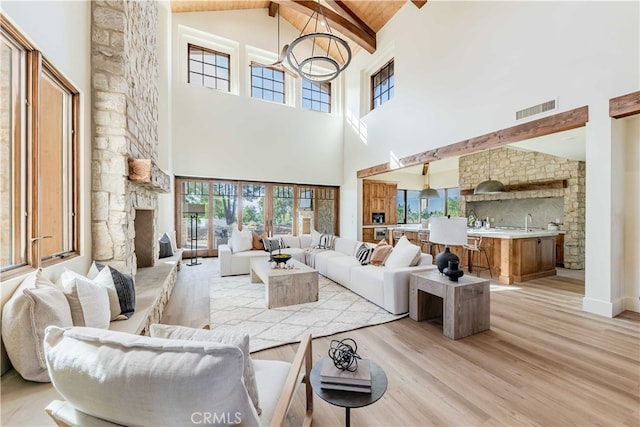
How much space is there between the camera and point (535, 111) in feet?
12.2

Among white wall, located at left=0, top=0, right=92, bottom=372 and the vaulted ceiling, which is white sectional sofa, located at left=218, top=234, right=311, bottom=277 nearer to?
white wall, located at left=0, top=0, right=92, bottom=372

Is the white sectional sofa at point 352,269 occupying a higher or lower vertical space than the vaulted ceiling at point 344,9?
lower

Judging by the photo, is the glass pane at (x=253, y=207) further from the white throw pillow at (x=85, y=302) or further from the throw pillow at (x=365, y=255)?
the white throw pillow at (x=85, y=302)

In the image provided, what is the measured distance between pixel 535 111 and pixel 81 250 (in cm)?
553

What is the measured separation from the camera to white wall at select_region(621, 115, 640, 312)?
10.5 feet

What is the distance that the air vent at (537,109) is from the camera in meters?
3.55

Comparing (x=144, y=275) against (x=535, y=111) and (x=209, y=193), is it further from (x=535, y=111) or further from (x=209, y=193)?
(x=535, y=111)

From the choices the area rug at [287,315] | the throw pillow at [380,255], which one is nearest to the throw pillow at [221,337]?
the area rug at [287,315]

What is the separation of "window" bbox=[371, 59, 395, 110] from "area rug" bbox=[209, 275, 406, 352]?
5310mm

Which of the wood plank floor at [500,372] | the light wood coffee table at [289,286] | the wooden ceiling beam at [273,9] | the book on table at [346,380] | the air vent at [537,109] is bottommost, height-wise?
the wood plank floor at [500,372]

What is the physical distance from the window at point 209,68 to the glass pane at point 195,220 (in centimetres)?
262

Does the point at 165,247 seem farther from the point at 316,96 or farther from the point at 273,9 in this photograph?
the point at 273,9

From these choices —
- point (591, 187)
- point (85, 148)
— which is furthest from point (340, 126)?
point (85, 148)

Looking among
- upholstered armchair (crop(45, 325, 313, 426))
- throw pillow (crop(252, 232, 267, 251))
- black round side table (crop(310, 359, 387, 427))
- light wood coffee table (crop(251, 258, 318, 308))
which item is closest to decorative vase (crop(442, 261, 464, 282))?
light wood coffee table (crop(251, 258, 318, 308))
